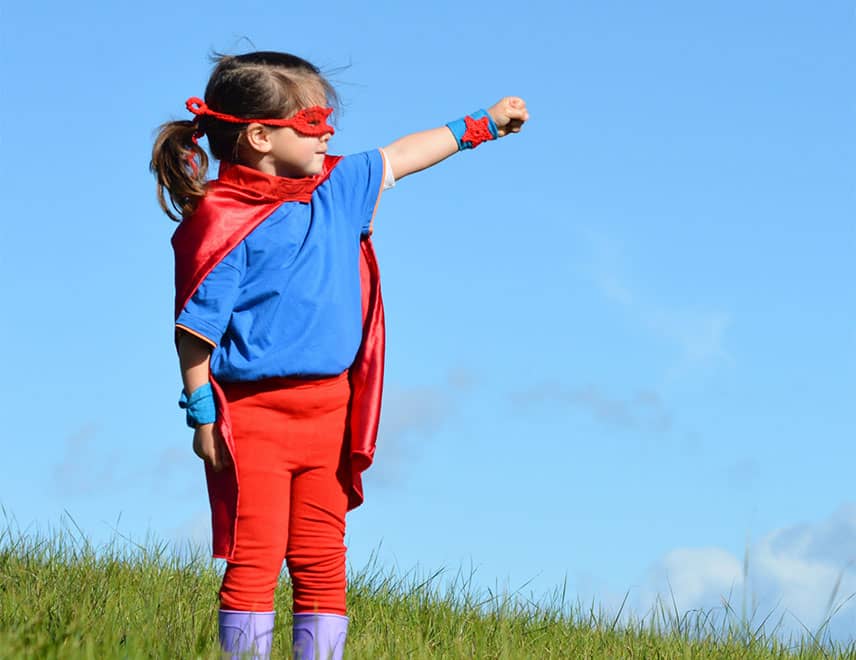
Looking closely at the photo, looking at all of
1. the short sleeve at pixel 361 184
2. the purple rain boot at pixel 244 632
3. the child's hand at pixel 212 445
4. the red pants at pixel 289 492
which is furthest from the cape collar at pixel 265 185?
the purple rain boot at pixel 244 632

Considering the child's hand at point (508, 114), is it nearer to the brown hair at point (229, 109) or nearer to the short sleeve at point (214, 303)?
the brown hair at point (229, 109)

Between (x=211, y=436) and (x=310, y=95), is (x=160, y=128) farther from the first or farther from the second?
(x=211, y=436)

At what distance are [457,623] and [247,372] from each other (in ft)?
7.70

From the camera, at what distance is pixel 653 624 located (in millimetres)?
5602

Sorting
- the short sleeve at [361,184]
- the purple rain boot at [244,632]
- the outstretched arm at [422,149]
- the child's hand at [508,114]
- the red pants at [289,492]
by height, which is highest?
the child's hand at [508,114]

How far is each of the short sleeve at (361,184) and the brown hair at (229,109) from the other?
26 cm

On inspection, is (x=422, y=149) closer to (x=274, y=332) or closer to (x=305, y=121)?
(x=305, y=121)

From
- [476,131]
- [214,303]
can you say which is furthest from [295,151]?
[476,131]

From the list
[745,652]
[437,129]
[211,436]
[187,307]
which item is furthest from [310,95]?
[745,652]

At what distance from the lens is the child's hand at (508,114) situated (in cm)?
479

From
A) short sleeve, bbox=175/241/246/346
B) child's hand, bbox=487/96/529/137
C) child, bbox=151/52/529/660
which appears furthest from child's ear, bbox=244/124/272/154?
child's hand, bbox=487/96/529/137

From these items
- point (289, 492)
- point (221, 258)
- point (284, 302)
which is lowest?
point (289, 492)

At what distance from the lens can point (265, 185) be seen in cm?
432

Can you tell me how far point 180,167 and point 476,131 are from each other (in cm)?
117
